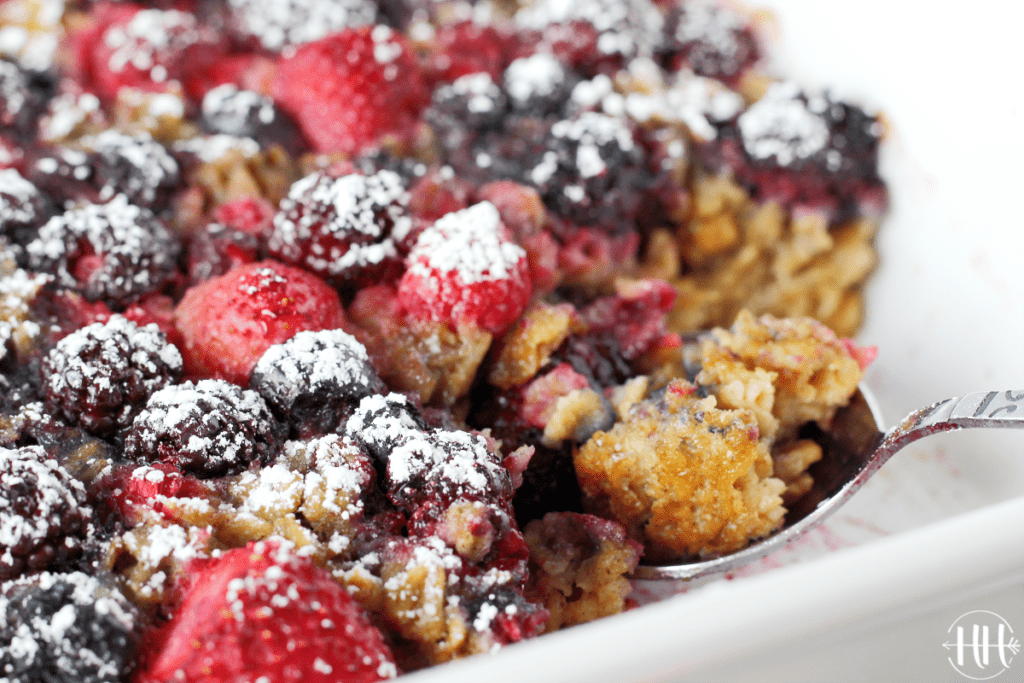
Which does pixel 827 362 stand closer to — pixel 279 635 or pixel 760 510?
pixel 760 510

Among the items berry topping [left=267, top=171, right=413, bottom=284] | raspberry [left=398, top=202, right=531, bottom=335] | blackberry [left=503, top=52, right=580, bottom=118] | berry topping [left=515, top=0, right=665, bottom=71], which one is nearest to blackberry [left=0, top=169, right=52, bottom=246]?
berry topping [left=267, top=171, right=413, bottom=284]

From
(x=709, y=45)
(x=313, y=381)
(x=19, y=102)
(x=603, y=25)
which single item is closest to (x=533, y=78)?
(x=603, y=25)

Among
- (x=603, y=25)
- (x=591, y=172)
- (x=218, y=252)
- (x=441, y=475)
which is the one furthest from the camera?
(x=603, y=25)

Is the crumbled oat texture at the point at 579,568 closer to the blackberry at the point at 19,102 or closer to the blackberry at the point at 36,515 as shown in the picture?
the blackberry at the point at 36,515

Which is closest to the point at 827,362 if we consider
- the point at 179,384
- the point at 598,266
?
the point at 598,266

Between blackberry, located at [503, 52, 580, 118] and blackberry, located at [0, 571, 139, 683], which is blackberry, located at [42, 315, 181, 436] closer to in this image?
blackberry, located at [0, 571, 139, 683]

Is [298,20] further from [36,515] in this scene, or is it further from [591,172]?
[36,515]

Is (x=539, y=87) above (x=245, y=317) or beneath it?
above
